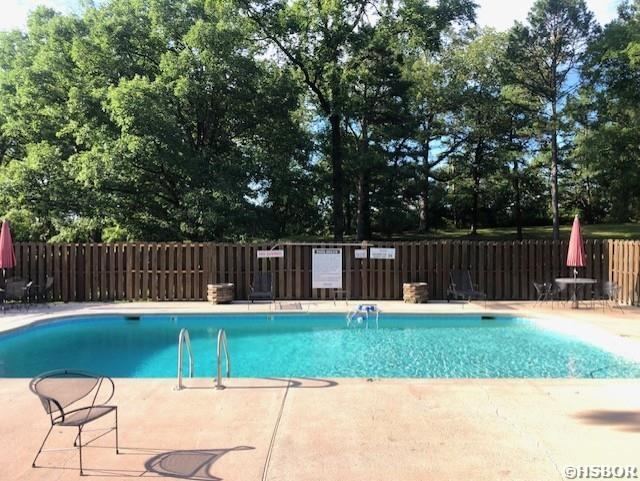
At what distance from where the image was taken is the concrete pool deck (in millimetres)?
3713

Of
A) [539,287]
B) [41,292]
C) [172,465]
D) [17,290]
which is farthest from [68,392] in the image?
[539,287]

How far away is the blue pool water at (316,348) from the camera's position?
8.04 m

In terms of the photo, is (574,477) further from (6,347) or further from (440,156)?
(440,156)

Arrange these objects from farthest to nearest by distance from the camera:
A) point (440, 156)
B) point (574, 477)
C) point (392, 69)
Result: point (440, 156), point (392, 69), point (574, 477)

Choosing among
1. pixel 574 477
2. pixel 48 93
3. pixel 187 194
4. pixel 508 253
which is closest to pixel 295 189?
pixel 187 194

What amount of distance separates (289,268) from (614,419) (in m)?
10.6

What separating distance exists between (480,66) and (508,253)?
15.3 meters

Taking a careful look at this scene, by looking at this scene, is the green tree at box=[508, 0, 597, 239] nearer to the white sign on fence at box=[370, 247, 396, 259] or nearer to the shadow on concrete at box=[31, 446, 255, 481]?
the white sign on fence at box=[370, 247, 396, 259]

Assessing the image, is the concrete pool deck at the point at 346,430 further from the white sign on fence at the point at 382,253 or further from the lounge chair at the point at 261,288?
the white sign on fence at the point at 382,253

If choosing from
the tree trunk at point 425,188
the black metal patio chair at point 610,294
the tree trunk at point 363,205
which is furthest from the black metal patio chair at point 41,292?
the tree trunk at point 425,188

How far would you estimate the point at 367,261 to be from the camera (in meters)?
14.7

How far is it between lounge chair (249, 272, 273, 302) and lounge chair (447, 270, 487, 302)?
4.98 meters

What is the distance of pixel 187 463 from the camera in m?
3.81

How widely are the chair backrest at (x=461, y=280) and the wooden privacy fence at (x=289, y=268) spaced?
233 mm
